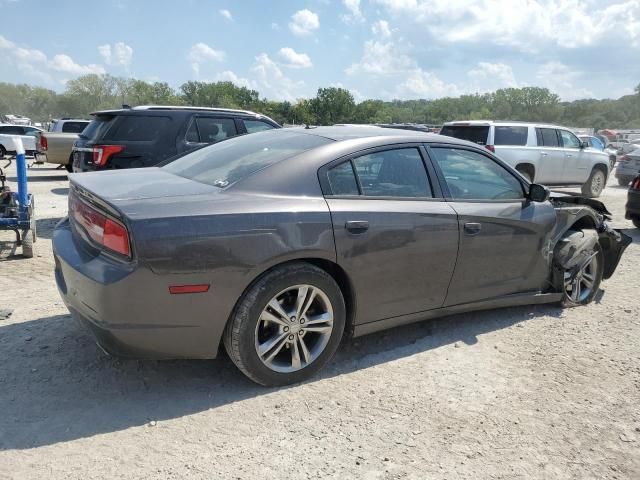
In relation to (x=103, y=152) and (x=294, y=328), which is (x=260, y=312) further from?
(x=103, y=152)

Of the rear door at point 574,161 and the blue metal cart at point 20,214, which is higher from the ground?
the rear door at point 574,161

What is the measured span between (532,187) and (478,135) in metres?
7.30

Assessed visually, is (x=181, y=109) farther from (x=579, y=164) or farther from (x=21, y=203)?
(x=579, y=164)

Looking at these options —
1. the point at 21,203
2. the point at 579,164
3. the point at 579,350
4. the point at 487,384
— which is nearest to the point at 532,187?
the point at 579,350

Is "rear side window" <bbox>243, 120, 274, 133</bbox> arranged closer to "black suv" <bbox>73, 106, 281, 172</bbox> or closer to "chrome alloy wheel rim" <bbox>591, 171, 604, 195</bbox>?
"black suv" <bbox>73, 106, 281, 172</bbox>

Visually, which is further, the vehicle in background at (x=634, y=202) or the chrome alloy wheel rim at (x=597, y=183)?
the chrome alloy wheel rim at (x=597, y=183)

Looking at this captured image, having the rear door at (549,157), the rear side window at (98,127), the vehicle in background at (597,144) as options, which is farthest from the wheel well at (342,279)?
the vehicle in background at (597,144)

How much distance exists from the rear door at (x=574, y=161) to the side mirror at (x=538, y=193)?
9030 millimetres

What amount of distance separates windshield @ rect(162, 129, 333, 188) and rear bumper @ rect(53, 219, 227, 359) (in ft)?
2.57

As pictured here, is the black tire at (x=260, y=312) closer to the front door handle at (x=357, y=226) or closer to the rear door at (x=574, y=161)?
the front door handle at (x=357, y=226)

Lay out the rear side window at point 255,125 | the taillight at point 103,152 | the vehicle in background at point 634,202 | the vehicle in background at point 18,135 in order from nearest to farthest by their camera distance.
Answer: the taillight at point 103,152 < the vehicle in background at point 634,202 < the rear side window at point 255,125 < the vehicle in background at point 18,135

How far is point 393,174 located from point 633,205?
22.7 ft

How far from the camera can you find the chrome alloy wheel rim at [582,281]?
15.5 feet

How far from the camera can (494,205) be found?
159 inches
